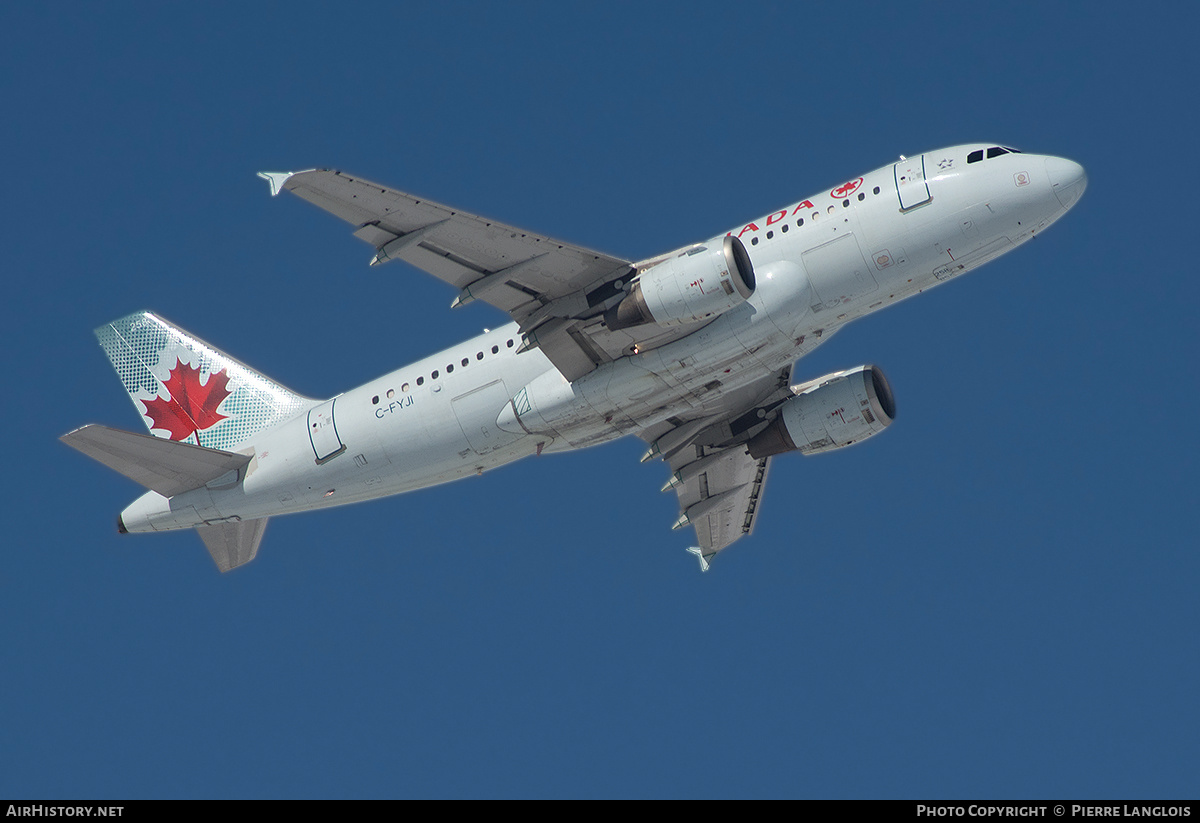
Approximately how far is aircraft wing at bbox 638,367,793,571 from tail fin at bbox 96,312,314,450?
42.1ft

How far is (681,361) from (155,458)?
1597 cm

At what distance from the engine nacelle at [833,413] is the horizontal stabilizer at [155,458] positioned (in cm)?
1692

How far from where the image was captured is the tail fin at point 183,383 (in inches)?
1718

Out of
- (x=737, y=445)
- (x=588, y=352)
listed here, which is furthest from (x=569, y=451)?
(x=737, y=445)

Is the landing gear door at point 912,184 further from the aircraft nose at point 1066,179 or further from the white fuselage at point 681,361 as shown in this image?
the aircraft nose at point 1066,179

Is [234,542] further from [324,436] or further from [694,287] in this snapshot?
[694,287]

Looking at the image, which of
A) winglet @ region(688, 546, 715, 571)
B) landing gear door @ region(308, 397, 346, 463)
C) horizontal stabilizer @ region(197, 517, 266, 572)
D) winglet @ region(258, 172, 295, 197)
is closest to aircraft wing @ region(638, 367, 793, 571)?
winglet @ region(688, 546, 715, 571)

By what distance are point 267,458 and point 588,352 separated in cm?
1104

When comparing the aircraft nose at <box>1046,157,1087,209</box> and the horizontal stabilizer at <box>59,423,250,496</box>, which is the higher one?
the aircraft nose at <box>1046,157,1087,209</box>

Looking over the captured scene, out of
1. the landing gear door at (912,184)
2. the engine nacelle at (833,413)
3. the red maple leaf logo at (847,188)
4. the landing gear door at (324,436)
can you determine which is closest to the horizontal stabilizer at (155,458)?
the landing gear door at (324,436)

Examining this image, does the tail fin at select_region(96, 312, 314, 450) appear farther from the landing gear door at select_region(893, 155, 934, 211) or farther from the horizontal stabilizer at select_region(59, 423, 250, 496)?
the landing gear door at select_region(893, 155, 934, 211)

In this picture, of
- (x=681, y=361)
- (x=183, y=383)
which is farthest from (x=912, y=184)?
(x=183, y=383)

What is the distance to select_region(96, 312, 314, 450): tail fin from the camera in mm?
43625

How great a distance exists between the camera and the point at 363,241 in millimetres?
33625
